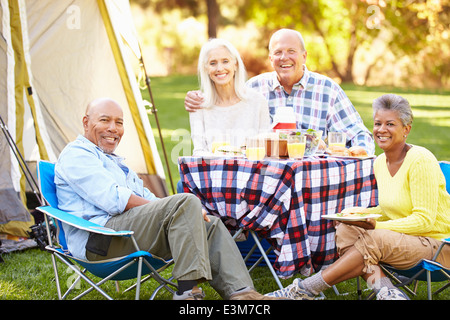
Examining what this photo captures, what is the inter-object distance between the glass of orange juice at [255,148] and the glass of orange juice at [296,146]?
134mm

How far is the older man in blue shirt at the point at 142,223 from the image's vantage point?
2.64 m

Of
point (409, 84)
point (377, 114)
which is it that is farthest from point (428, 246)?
point (409, 84)

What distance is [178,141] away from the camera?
3.20 meters

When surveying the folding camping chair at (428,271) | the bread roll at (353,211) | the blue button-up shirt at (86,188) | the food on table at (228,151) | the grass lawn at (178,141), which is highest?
the food on table at (228,151)

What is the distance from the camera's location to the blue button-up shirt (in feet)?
9.30

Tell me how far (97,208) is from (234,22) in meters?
16.8

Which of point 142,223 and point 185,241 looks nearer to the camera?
point 185,241

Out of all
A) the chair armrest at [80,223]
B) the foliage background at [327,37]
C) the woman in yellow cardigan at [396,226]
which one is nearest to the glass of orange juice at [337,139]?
the woman in yellow cardigan at [396,226]

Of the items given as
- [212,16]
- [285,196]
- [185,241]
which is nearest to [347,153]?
[285,196]

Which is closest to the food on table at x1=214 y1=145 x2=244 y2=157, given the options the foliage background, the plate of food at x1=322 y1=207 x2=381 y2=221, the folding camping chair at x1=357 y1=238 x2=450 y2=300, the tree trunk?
the plate of food at x1=322 y1=207 x2=381 y2=221

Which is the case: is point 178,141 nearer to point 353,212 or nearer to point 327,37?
point 353,212

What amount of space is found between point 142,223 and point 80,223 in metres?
0.28

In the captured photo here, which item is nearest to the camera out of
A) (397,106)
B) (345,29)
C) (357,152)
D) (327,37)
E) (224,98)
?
(397,106)

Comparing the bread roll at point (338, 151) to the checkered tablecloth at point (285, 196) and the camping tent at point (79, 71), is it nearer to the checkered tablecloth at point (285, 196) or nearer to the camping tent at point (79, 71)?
the checkered tablecloth at point (285, 196)
